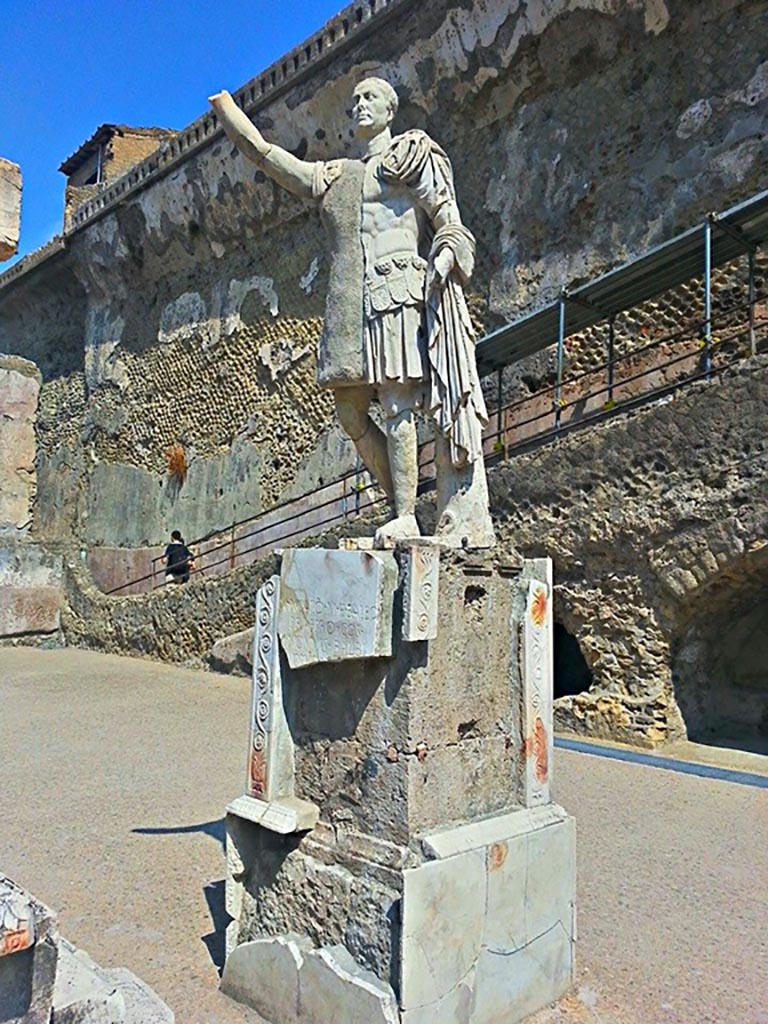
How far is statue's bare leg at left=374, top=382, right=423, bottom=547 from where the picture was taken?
3268mm

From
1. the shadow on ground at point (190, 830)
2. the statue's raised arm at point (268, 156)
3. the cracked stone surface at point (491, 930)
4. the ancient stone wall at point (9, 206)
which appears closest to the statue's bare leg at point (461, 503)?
the cracked stone surface at point (491, 930)

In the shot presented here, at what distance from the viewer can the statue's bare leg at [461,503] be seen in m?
3.07

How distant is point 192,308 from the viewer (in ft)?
52.5

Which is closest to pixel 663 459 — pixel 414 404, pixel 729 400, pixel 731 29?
pixel 729 400

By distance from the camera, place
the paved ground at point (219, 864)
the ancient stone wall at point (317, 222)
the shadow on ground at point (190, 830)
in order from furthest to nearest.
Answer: the ancient stone wall at point (317, 222) < the shadow on ground at point (190, 830) < the paved ground at point (219, 864)

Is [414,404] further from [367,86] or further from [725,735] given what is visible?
[725,735]

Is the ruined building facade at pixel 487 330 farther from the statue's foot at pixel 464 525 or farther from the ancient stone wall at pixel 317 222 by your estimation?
the statue's foot at pixel 464 525

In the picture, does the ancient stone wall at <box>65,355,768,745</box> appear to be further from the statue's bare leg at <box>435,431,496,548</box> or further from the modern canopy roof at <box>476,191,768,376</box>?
the statue's bare leg at <box>435,431,496,548</box>

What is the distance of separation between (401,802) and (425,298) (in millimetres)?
1817

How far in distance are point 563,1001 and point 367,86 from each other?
344 cm

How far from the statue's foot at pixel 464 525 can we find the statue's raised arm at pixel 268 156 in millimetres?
1455

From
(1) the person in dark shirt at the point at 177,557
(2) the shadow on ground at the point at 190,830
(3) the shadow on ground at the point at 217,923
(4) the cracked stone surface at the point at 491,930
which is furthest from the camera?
(1) the person in dark shirt at the point at 177,557

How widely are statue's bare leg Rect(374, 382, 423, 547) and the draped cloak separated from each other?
8 centimetres

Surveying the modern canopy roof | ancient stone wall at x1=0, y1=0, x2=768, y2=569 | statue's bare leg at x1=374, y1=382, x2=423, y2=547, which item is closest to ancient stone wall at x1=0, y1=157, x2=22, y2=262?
statue's bare leg at x1=374, y1=382, x2=423, y2=547
